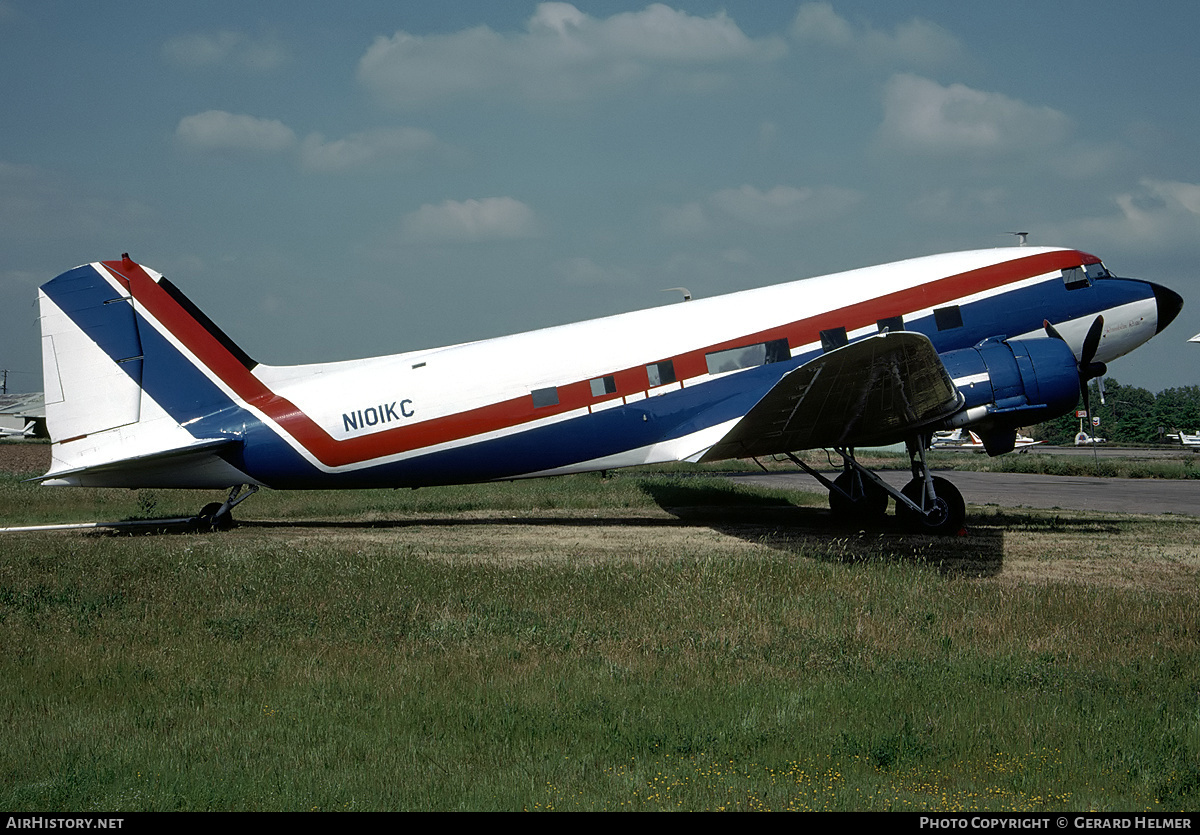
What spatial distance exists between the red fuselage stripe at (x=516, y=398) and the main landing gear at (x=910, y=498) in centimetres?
214

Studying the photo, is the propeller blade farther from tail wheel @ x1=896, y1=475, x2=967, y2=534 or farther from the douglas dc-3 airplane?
tail wheel @ x1=896, y1=475, x2=967, y2=534

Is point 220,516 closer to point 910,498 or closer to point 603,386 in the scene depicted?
point 603,386

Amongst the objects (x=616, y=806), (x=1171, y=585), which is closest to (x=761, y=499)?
(x=1171, y=585)

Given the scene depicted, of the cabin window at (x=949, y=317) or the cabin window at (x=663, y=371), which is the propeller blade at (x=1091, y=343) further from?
the cabin window at (x=663, y=371)

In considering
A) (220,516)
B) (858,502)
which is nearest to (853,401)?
(858,502)

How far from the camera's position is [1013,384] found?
→ 12688mm

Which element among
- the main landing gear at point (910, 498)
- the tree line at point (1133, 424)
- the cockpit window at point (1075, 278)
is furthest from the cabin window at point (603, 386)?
the tree line at point (1133, 424)

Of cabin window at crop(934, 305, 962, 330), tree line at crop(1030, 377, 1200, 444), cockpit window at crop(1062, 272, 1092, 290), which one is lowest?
tree line at crop(1030, 377, 1200, 444)

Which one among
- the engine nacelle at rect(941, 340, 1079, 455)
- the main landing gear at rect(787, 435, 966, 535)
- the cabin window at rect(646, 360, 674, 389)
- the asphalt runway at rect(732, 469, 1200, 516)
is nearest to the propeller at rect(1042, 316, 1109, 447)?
the engine nacelle at rect(941, 340, 1079, 455)

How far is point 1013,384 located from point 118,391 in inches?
541

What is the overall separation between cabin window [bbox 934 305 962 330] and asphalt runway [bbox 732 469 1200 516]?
26.7 ft

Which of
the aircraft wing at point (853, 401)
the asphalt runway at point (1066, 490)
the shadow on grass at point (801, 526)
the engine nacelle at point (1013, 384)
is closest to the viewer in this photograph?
the aircraft wing at point (853, 401)

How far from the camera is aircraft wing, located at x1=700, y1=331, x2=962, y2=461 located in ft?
34.6

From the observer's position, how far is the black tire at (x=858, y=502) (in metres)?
15.3
